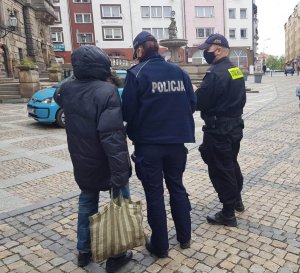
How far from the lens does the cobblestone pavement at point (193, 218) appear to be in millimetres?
3045

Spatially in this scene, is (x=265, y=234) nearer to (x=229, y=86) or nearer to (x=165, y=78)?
(x=229, y=86)

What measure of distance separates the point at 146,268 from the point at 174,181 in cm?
83

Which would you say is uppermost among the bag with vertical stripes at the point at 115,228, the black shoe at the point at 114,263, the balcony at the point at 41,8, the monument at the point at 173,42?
the balcony at the point at 41,8

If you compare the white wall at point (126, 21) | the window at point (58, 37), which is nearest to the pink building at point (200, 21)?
the white wall at point (126, 21)

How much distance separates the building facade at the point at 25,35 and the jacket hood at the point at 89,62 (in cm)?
2197

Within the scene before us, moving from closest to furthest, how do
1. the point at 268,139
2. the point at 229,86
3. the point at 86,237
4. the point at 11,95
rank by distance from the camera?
the point at 86,237
the point at 229,86
the point at 268,139
the point at 11,95

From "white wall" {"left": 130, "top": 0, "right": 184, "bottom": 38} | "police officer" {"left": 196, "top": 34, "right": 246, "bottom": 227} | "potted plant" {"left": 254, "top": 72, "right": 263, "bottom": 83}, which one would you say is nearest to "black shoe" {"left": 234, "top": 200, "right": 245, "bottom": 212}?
"police officer" {"left": 196, "top": 34, "right": 246, "bottom": 227}

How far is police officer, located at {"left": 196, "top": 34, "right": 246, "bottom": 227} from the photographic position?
135 inches

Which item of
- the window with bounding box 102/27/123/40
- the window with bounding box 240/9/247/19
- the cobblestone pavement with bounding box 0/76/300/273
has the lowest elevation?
the cobblestone pavement with bounding box 0/76/300/273

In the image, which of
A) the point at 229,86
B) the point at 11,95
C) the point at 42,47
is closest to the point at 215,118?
the point at 229,86

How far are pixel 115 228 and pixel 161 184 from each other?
601mm

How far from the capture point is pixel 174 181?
3.11 meters

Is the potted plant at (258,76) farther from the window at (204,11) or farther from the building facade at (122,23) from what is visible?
the window at (204,11)

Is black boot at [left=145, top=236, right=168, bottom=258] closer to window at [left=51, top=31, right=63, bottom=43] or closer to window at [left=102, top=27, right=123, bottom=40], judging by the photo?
window at [left=102, top=27, right=123, bottom=40]
